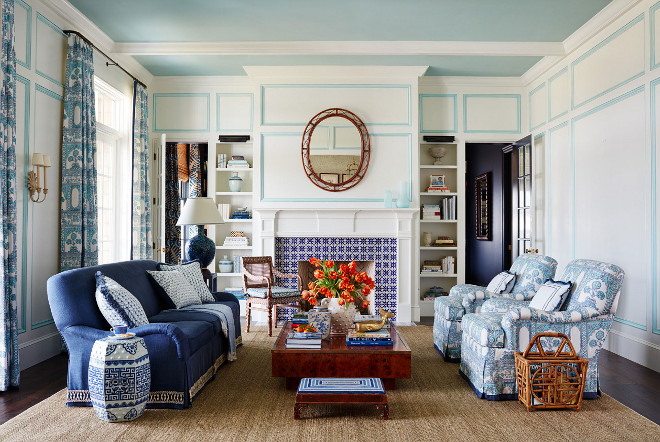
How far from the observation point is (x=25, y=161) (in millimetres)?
4012

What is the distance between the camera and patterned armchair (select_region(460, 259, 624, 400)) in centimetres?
323

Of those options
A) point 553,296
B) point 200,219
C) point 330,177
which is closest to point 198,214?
point 200,219

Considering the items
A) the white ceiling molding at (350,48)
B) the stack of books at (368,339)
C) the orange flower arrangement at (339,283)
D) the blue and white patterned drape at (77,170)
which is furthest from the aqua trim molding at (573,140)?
the blue and white patterned drape at (77,170)

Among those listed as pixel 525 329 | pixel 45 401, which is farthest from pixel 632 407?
pixel 45 401

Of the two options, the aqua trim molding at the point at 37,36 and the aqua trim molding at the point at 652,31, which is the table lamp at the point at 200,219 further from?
the aqua trim molding at the point at 652,31

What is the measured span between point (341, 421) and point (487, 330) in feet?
3.72

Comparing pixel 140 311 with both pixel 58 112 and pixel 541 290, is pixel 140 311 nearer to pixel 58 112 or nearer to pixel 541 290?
pixel 58 112

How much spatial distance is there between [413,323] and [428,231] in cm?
141

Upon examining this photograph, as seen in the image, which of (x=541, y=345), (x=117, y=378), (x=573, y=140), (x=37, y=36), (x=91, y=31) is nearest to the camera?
(x=117, y=378)

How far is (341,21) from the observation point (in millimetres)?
4793

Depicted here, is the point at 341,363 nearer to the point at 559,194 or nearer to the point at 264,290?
the point at 264,290

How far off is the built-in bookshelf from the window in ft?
12.0

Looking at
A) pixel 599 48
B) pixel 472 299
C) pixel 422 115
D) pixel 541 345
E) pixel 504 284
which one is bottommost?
pixel 541 345

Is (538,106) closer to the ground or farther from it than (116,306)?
farther from it
